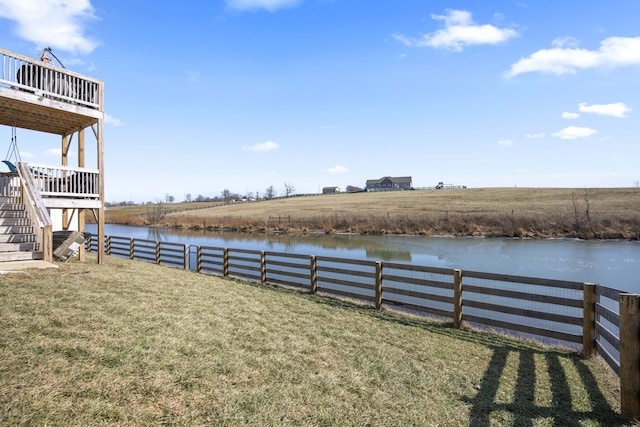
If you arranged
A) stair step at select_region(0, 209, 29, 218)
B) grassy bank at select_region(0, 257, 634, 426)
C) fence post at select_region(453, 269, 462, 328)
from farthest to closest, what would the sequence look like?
stair step at select_region(0, 209, 29, 218), fence post at select_region(453, 269, 462, 328), grassy bank at select_region(0, 257, 634, 426)

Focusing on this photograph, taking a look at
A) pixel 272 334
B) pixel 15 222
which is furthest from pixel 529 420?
pixel 15 222

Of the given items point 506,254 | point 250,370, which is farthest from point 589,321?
point 506,254

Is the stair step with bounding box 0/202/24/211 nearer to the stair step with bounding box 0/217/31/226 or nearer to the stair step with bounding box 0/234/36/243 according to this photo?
the stair step with bounding box 0/217/31/226

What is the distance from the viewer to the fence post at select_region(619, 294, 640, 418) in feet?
12.7

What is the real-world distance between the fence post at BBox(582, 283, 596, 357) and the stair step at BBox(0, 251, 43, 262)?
35.5 feet

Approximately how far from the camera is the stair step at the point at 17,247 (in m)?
8.45

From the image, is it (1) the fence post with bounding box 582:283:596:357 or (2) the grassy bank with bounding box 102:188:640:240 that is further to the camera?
(2) the grassy bank with bounding box 102:188:640:240

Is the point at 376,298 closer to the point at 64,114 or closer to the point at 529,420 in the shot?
the point at 529,420

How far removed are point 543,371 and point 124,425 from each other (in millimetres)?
5113

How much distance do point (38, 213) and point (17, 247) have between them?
2.96 feet

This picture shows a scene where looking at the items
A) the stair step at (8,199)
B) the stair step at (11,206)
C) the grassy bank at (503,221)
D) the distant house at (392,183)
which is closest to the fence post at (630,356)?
the stair step at (11,206)

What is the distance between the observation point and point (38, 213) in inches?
356

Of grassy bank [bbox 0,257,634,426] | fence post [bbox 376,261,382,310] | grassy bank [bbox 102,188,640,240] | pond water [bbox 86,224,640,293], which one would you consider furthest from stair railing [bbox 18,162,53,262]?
grassy bank [bbox 102,188,640,240]

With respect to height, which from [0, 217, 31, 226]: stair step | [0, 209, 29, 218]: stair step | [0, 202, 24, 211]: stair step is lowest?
[0, 217, 31, 226]: stair step
